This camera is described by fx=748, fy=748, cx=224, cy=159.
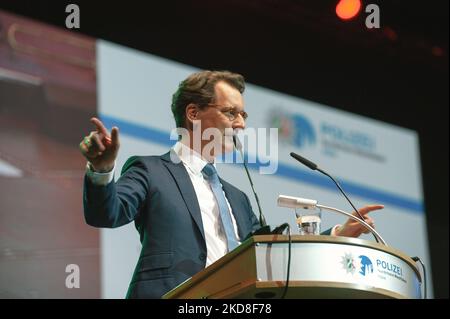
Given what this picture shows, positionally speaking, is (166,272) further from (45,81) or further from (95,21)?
(95,21)

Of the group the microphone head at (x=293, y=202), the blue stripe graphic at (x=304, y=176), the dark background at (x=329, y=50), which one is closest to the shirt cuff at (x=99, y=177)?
the microphone head at (x=293, y=202)

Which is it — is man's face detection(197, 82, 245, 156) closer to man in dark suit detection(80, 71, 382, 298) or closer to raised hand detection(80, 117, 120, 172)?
man in dark suit detection(80, 71, 382, 298)

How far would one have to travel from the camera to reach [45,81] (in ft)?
12.4

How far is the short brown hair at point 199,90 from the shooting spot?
2.68 m

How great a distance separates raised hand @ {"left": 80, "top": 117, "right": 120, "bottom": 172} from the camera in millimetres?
1895

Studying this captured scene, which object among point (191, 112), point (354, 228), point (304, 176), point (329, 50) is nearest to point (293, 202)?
point (354, 228)

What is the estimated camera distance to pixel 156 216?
2316mm

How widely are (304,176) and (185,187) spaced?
2.09m

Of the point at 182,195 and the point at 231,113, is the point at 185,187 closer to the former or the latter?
the point at 182,195

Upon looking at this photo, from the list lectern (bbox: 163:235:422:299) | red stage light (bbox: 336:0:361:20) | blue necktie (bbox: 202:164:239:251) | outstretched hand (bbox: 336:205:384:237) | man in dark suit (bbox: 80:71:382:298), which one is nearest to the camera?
lectern (bbox: 163:235:422:299)

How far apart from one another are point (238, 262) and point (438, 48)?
4222 millimetres

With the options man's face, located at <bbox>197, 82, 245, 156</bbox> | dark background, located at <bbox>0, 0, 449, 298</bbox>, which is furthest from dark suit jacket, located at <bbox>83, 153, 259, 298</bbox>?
dark background, located at <bbox>0, 0, 449, 298</bbox>

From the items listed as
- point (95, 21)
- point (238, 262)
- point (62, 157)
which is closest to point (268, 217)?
point (62, 157)

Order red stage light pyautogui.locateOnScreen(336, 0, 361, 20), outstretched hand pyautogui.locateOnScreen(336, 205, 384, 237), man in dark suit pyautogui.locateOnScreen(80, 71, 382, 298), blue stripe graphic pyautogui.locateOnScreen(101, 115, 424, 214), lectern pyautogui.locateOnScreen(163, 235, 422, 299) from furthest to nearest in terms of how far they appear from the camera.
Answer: red stage light pyautogui.locateOnScreen(336, 0, 361, 20), blue stripe graphic pyautogui.locateOnScreen(101, 115, 424, 214), outstretched hand pyautogui.locateOnScreen(336, 205, 384, 237), man in dark suit pyautogui.locateOnScreen(80, 71, 382, 298), lectern pyautogui.locateOnScreen(163, 235, 422, 299)
